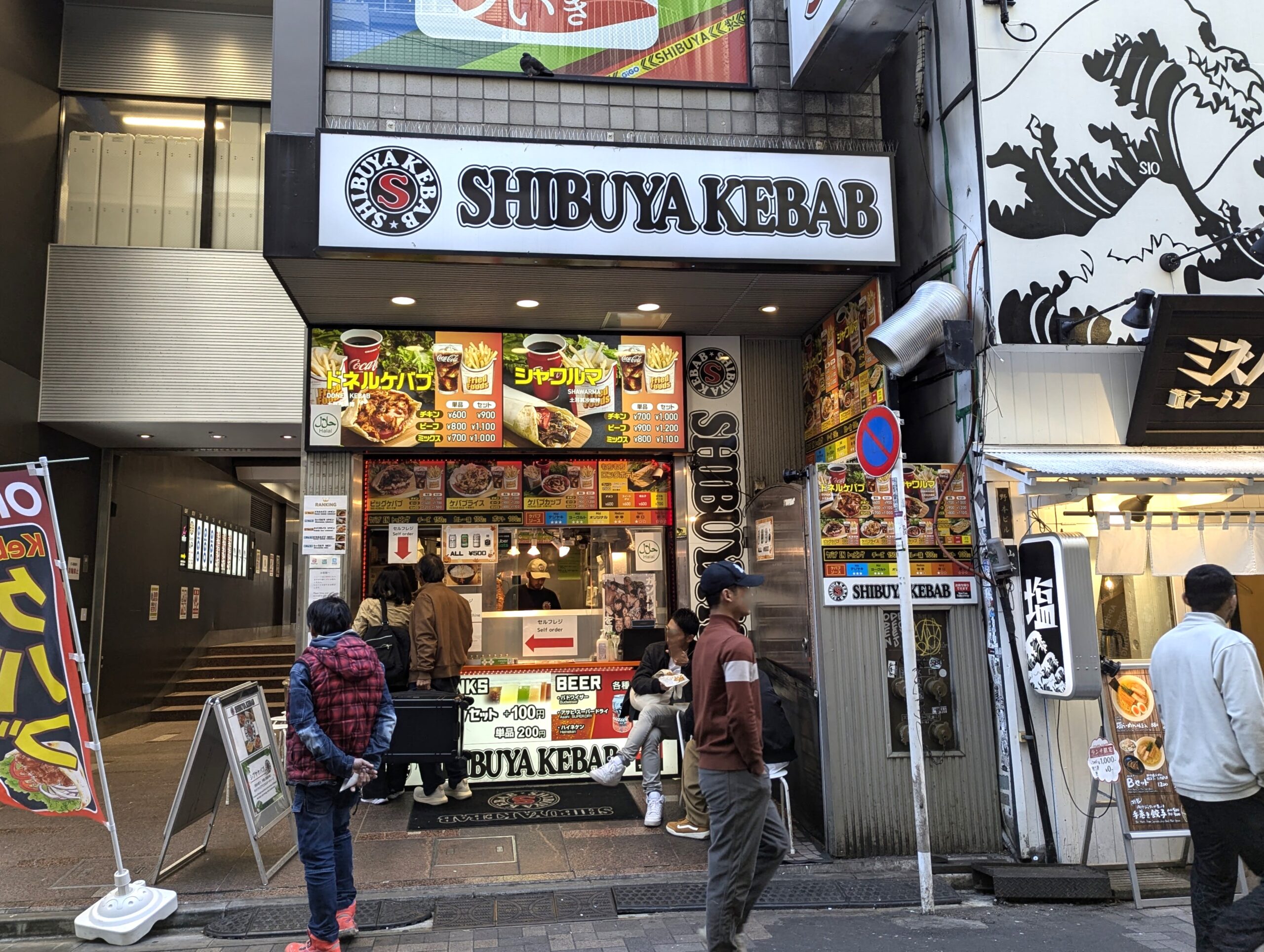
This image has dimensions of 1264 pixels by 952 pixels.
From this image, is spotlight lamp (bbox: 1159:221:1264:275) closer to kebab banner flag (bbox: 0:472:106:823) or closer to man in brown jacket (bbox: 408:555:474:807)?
man in brown jacket (bbox: 408:555:474:807)

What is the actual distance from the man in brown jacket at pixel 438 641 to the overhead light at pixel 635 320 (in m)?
2.75

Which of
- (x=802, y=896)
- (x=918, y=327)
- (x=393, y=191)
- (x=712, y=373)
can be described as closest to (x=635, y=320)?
(x=712, y=373)

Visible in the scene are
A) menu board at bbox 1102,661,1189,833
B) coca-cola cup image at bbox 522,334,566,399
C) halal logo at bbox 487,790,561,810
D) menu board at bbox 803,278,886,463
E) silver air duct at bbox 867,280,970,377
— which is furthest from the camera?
coca-cola cup image at bbox 522,334,566,399

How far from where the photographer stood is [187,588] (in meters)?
14.5

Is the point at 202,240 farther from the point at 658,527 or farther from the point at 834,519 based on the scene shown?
the point at 834,519

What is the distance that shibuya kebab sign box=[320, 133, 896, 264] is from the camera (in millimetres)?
6859

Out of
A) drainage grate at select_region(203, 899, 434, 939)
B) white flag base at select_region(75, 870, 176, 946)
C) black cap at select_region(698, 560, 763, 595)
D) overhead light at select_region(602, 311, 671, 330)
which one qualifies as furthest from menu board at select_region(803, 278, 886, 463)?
white flag base at select_region(75, 870, 176, 946)

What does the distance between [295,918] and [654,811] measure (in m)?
2.79

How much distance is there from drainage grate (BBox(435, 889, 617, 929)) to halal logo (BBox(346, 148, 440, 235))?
4697mm

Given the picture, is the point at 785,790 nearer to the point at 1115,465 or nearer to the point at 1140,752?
the point at 1140,752

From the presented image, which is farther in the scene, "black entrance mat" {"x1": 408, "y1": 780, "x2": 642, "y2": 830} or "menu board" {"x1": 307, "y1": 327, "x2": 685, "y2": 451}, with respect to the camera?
"menu board" {"x1": 307, "y1": 327, "x2": 685, "y2": 451}

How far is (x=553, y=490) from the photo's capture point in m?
9.53

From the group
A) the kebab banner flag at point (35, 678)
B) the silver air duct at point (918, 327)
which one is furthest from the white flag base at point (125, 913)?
the silver air duct at point (918, 327)

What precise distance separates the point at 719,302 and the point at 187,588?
10705mm
